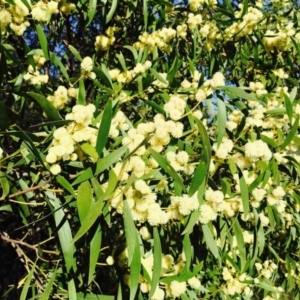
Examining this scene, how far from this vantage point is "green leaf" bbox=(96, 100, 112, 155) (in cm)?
93

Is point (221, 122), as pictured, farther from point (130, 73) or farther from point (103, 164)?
point (130, 73)

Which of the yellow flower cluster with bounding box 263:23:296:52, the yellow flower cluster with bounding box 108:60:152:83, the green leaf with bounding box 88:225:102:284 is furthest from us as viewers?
the yellow flower cluster with bounding box 263:23:296:52

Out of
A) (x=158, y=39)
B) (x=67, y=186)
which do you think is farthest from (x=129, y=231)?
(x=158, y=39)

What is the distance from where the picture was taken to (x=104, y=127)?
932 millimetres

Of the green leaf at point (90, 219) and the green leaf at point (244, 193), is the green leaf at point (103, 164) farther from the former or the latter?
the green leaf at point (244, 193)

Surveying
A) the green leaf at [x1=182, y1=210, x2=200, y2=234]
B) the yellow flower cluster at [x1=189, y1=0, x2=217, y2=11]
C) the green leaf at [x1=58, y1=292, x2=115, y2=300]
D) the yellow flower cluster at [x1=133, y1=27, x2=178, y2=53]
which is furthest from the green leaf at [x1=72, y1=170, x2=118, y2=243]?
the yellow flower cluster at [x1=189, y1=0, x2=217, y2=11]

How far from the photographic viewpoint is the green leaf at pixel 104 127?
0.93 metres

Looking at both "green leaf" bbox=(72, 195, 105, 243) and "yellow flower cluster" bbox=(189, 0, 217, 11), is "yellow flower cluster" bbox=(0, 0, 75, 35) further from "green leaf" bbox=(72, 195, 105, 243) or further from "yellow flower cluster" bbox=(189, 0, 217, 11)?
"yellow flower cluster" bbox=(189, 0, 217, 11)

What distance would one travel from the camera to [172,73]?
1554 mm

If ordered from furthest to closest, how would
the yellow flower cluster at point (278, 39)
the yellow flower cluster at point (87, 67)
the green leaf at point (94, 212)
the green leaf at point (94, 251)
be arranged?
the yellow flower cluster at point (278, 39), the yellow flower cluster at point (87, 67), the green leaf at point (94, 251), the green leaf at point (94, 212)

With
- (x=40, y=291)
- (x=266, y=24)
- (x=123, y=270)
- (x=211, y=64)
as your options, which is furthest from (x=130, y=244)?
(x=266, y=24)

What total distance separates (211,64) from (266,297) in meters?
1.20

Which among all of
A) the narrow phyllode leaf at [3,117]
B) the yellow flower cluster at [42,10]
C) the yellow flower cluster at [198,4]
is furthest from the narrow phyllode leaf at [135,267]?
the yellow flower cluster at [198,4]

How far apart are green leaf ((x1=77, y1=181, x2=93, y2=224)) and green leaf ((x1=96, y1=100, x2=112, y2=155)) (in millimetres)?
79
